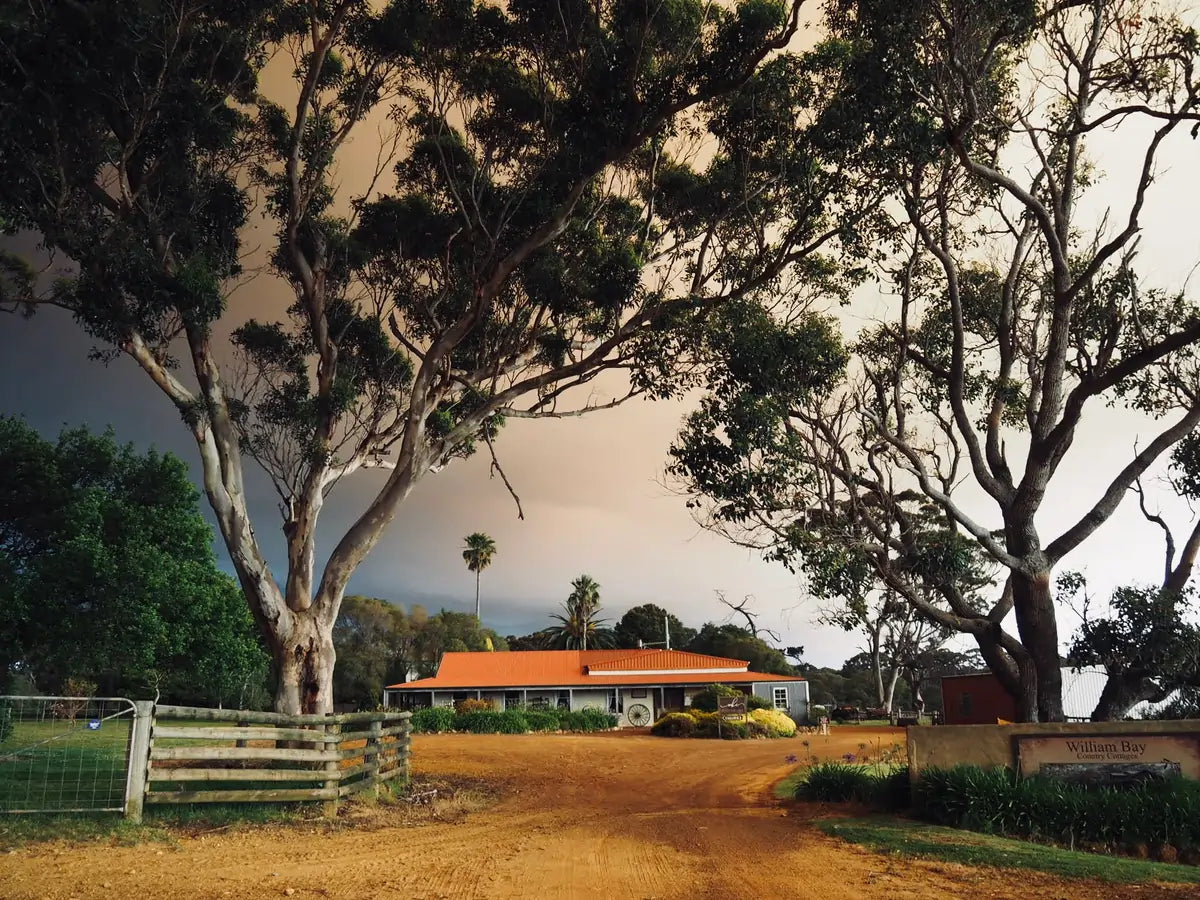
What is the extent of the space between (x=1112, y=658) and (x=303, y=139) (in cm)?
1676

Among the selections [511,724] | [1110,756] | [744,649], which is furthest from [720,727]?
[744,649]

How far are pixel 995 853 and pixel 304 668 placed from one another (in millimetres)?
10474

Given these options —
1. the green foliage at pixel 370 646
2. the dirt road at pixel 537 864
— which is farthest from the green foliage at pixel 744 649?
the dirt road at pixel 537 864

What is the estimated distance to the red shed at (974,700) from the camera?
30859 mm

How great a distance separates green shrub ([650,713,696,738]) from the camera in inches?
1294

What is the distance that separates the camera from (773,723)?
1336 inches

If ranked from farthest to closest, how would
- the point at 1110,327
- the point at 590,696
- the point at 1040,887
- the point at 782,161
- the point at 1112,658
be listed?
the point at 590,696 → the point at 782,161 → the point at 1110,327 → the point at 1112,658 → the point at 1040,887

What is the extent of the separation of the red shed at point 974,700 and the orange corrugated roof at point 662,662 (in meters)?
12.7

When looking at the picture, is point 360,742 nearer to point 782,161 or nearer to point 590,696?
point 782,161

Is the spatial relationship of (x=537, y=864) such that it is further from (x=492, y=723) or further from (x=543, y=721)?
(x=543, y=721)

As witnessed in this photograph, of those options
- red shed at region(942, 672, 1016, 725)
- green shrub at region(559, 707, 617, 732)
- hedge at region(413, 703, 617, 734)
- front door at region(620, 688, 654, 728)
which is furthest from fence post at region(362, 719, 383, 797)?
front door at region(620, 688, 654, 728)

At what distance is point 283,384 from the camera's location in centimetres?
1850

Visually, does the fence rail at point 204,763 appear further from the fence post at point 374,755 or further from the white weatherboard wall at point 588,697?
the white weatherboard wall at point 588,697

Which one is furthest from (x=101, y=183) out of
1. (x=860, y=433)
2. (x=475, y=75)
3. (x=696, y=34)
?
(x=860, y=433)
